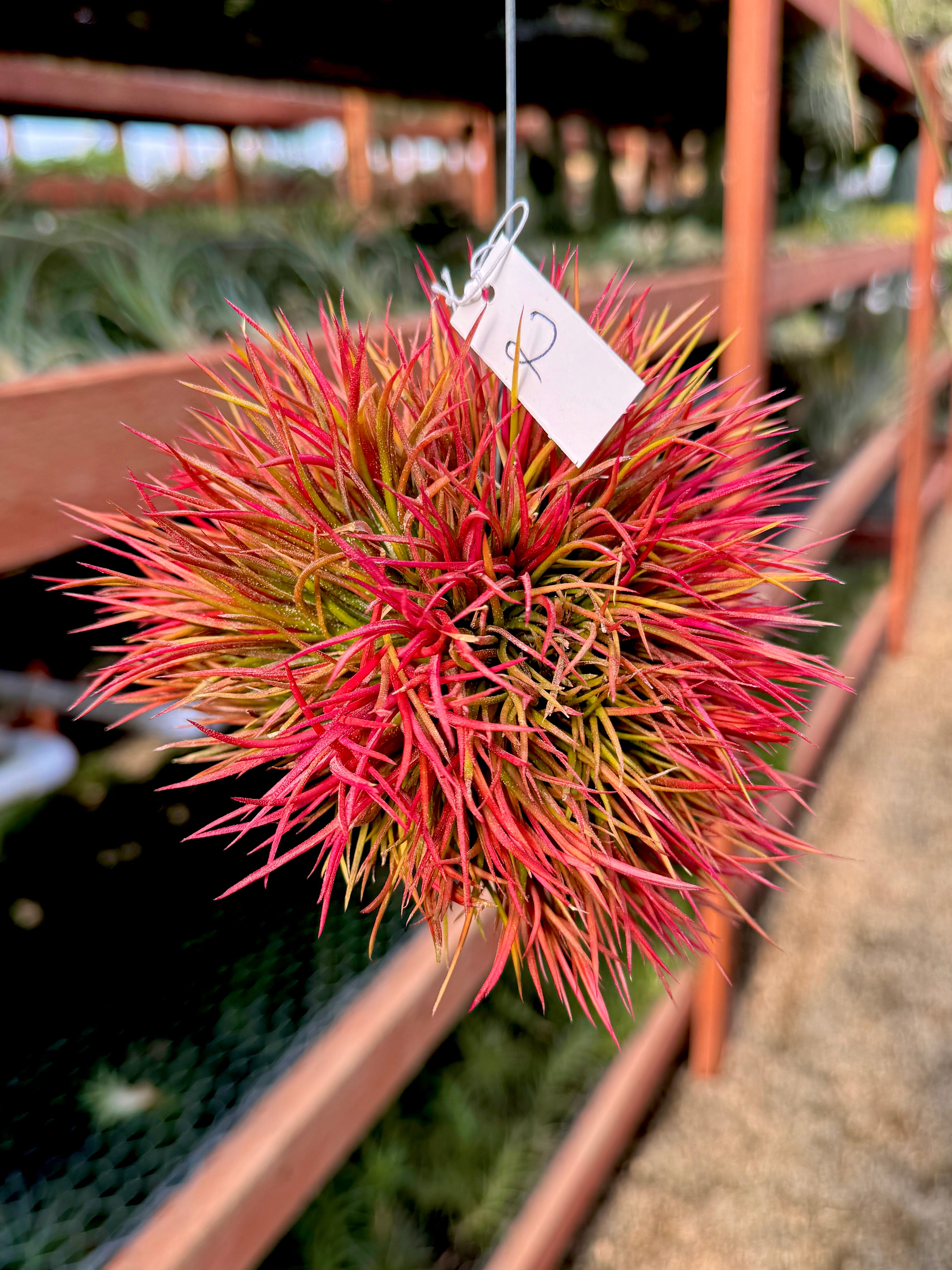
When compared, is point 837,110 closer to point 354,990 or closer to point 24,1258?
point 354,990

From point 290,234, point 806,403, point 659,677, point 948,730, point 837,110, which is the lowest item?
point 948,730

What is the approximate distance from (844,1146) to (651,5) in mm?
1191

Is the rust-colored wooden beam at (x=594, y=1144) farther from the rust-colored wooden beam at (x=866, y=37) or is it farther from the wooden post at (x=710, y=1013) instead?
the rust-colored wooden beam at (x=866, y=37)

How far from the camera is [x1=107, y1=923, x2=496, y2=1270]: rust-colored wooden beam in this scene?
447mm

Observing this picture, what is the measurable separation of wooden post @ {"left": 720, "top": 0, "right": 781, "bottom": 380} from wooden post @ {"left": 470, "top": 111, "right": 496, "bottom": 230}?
50 centimetres

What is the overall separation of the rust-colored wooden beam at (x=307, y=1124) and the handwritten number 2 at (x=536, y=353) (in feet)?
1.40

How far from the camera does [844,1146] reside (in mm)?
1026

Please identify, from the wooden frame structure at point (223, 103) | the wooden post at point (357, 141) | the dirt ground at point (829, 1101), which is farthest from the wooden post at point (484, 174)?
the dirt ground at point (829, 1101)

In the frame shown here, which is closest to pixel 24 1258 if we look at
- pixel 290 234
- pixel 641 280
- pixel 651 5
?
pixel 290 234

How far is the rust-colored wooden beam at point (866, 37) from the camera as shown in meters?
0.94

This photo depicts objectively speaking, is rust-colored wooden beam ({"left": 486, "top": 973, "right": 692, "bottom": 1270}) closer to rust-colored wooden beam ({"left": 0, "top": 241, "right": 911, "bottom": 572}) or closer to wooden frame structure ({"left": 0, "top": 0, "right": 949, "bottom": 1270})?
wooden frame structure ({"left": 0, "top": 0, "right": 949, "bottom": 1270})

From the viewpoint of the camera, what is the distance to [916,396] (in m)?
1.78

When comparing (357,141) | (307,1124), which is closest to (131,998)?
(307,1124)

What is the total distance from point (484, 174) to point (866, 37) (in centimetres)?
91
